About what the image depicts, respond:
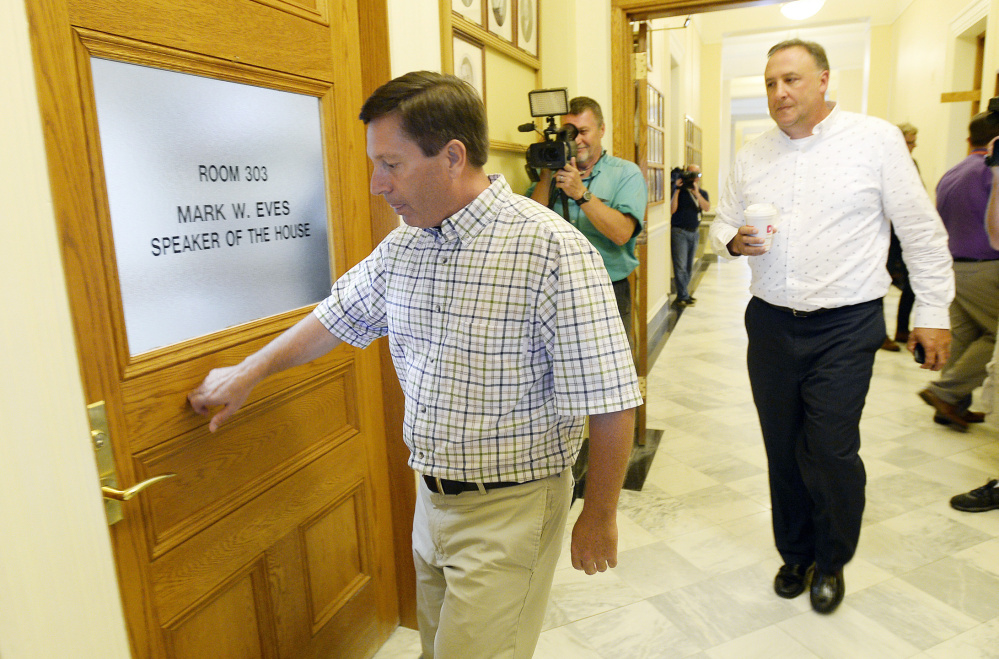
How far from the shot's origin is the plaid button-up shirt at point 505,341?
1.12m

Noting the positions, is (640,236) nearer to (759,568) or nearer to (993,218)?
(993,218)

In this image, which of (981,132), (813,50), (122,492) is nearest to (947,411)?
(981,132)

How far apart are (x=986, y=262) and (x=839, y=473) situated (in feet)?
6.61

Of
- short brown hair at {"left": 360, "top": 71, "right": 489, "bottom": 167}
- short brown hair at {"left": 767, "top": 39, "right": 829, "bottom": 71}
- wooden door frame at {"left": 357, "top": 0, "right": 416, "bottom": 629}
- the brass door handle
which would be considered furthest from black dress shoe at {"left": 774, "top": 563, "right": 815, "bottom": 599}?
the brass door handle

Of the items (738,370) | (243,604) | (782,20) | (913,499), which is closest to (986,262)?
(913,499)

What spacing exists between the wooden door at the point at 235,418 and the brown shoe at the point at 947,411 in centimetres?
306

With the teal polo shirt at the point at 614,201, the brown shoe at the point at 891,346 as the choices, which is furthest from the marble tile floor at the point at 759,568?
the brown shoe at the point at 891,346

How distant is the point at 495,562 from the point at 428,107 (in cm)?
78

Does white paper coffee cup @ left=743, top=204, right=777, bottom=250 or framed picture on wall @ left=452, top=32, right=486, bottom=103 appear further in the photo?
framed picture on wall @ left=452, top=32, right=486, bottom=103

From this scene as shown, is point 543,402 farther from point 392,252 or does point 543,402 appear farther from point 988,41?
point 988,41

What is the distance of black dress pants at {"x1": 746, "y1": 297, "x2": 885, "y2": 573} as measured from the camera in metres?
1.90

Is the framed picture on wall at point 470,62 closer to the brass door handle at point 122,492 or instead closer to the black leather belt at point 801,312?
the black leather belt at point 801,312

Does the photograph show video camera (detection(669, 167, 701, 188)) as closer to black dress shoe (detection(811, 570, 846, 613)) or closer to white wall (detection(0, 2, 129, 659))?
black dress shoe (detection(811, 570, 846, 613))

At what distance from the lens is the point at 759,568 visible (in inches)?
90.8
